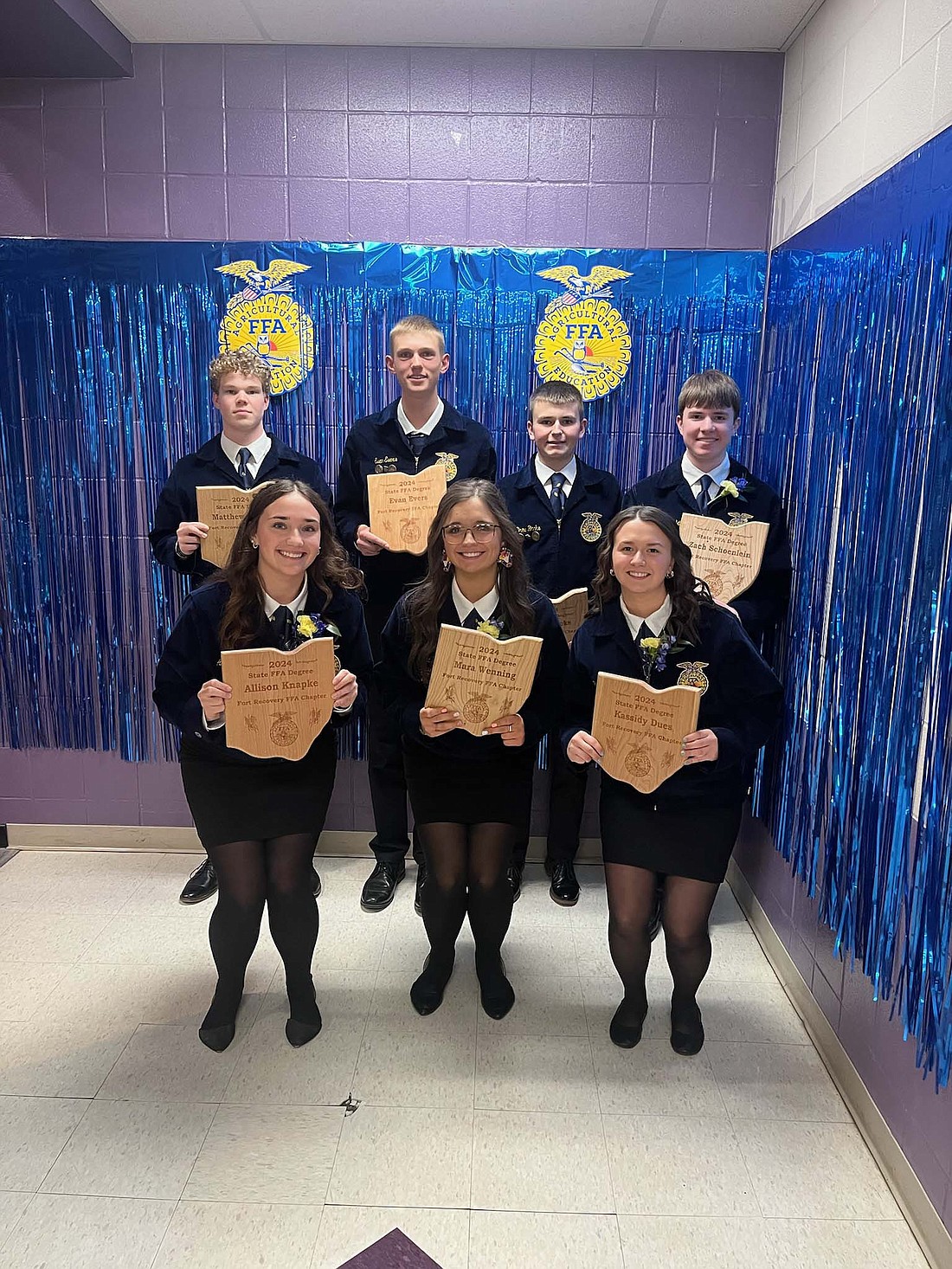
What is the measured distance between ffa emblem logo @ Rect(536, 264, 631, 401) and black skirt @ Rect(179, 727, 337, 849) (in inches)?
69.1

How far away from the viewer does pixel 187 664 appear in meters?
2.22

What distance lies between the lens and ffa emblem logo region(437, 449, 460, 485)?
298 cm

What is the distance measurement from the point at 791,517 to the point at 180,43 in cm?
264

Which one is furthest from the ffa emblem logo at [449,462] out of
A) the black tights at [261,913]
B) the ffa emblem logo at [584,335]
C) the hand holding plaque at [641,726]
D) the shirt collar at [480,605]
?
the black tights at [261,913]

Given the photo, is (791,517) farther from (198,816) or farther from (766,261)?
(198,816)

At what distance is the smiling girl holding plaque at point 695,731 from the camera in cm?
220

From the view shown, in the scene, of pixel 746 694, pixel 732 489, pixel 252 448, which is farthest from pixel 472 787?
pixel 252 448

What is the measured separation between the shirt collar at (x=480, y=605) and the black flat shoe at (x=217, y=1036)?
4.07 ft

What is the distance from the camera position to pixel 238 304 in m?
3.24

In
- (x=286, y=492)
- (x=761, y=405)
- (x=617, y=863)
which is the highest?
(x=761, y=405)

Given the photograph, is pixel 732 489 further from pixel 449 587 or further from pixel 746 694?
pixel 449 587

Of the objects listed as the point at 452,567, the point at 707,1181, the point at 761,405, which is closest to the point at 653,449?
the point at 761,405

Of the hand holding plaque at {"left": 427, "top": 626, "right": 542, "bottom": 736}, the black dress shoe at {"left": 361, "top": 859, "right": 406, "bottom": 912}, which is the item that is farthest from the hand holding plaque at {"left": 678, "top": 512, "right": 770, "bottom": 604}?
→ the black dress shoe at {"left": 361, "top": 859, "right": 406, "bottom": 912}

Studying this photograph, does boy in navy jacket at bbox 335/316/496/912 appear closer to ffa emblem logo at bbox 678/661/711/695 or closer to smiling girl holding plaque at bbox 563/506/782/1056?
smiling girl holding plaque at bbox 563/506/782/1056
